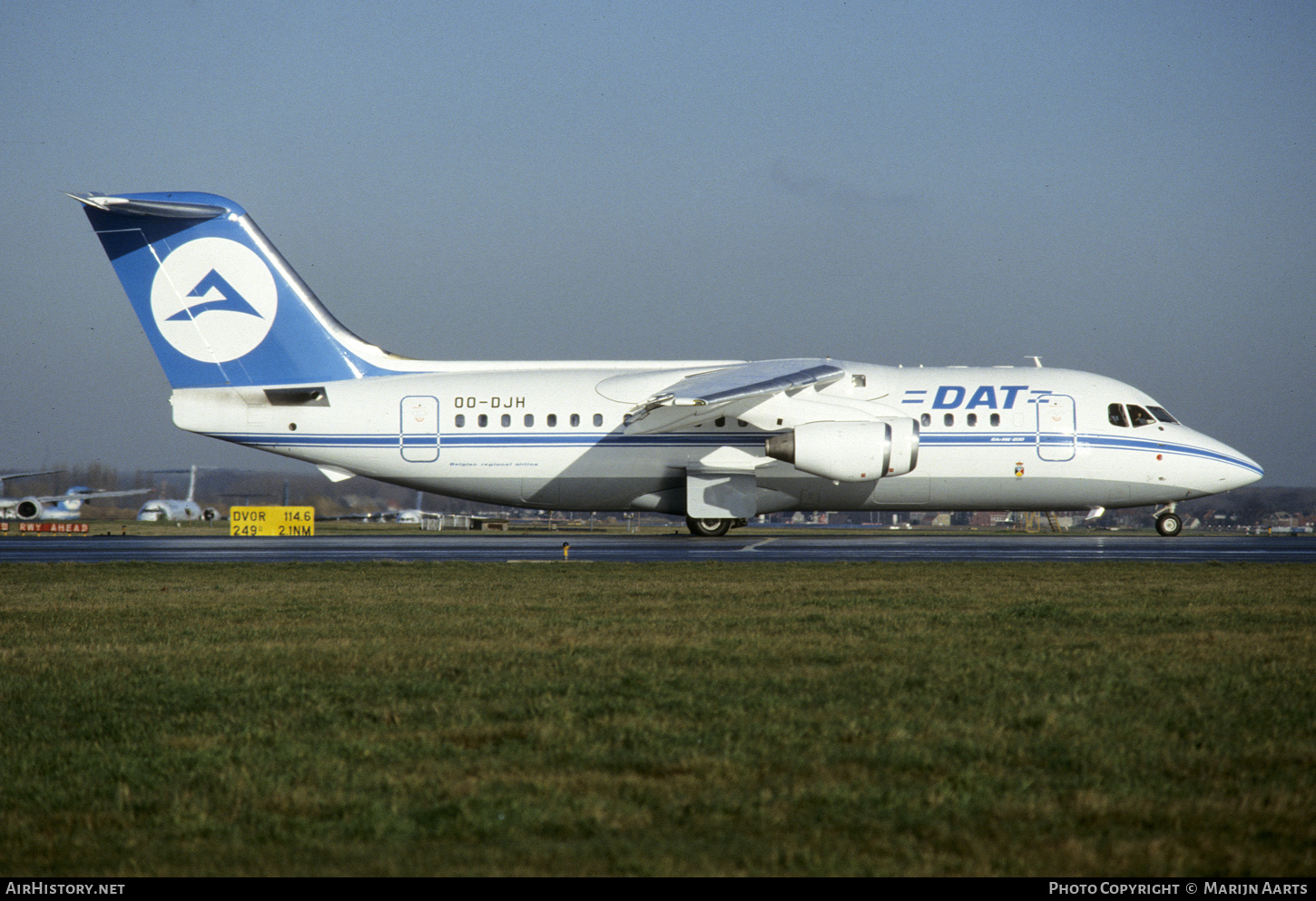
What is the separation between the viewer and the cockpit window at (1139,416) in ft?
86.7

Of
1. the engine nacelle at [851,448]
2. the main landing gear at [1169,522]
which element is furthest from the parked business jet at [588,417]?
the main landing gear at [1169,522]

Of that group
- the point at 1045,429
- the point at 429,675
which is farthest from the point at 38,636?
the point at 1045,429

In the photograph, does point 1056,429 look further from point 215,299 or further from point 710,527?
point 215,299

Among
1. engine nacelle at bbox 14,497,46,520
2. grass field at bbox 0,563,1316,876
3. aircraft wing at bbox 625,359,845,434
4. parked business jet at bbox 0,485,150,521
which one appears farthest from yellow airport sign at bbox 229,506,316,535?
grass field at bbox 0,563,1316,876

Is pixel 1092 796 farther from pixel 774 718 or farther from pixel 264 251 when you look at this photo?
pixel 264 251

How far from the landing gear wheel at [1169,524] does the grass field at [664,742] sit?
19.2 m

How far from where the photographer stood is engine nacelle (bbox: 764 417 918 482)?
23.4 metres

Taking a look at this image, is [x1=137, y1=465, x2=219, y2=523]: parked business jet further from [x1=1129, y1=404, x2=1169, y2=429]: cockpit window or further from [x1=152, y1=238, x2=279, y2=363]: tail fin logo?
[x1=1129, y1=404, x2=1169, y2=429]: cockpit window

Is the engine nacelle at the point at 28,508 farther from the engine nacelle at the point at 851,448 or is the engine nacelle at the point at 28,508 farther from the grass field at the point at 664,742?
the grass field at the point at 664,742

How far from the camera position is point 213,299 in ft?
81.5

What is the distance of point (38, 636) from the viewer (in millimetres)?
9750

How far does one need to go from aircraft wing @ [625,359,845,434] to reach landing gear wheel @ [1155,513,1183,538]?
10.6 m
